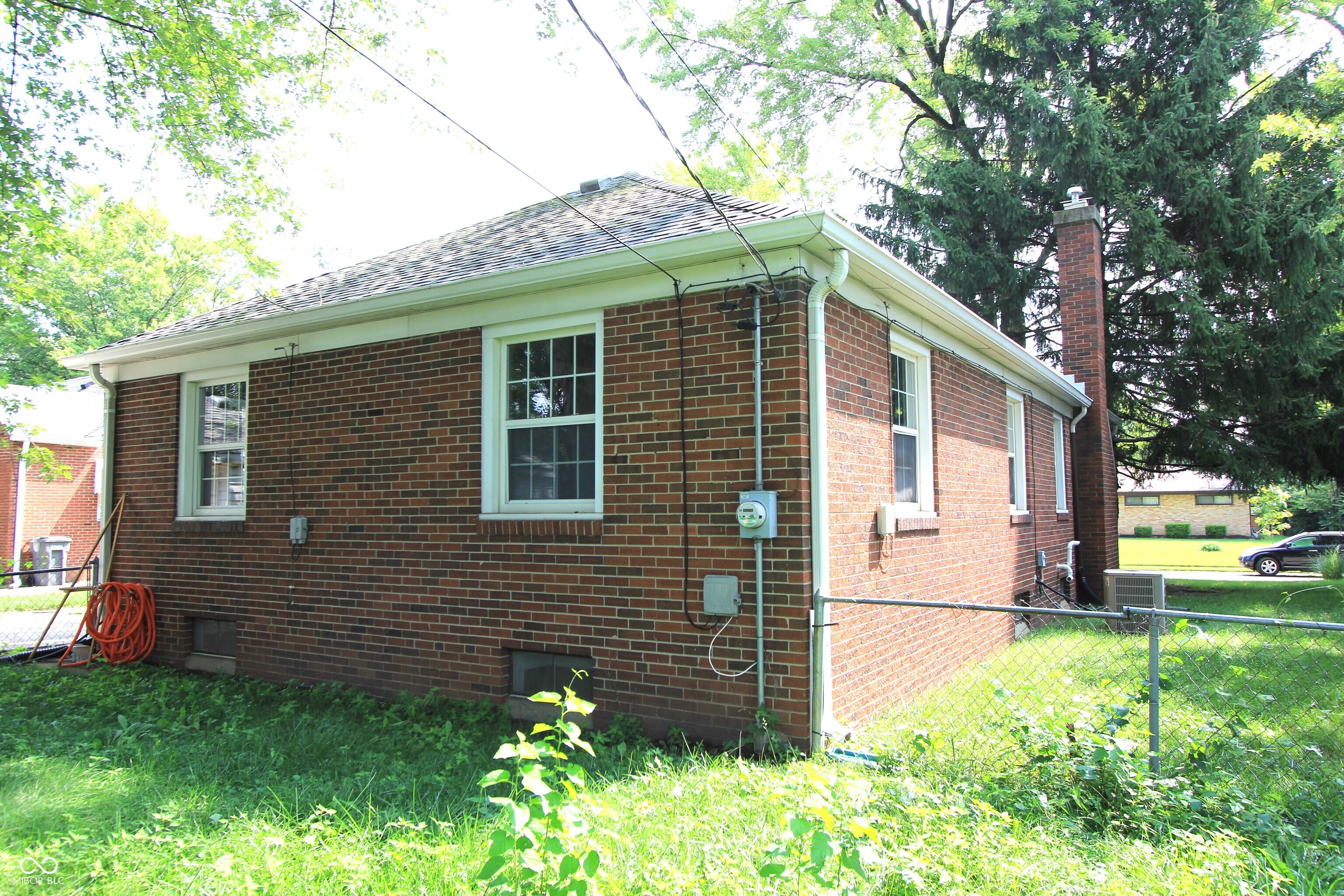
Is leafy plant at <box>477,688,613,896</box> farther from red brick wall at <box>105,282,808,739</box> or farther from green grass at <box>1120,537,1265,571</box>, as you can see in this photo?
green grass at <box>1120,537,1265,571</box>

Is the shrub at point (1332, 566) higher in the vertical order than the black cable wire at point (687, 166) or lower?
lower

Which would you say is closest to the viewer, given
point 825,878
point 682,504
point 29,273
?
point 825,878

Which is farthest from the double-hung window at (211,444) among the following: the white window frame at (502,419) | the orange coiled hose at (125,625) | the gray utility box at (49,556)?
the gray utility box at (49,556)

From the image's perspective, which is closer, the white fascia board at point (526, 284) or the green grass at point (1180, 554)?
the white fascia board at point (526, 284)

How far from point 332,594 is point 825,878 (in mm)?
5660

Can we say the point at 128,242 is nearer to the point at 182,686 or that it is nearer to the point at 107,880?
the point at 182,686

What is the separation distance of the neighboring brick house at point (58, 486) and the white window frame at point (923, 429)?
1803 cm

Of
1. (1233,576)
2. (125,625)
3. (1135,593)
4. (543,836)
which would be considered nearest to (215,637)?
(125,625)

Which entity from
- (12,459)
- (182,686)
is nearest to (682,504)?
Answer: (182,686)

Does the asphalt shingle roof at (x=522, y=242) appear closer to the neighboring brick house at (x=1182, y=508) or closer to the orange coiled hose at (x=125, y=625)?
the orange coiled hose at (x=125, y=625)

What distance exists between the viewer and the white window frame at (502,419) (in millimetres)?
6176

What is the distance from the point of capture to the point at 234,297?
30969mm

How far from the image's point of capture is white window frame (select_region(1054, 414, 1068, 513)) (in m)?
12.7

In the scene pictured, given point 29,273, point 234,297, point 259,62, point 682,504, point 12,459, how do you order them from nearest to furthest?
1. point 682,504
2. point 29,273
3. point 259,62
4. point 12,459
5. point 234,297
